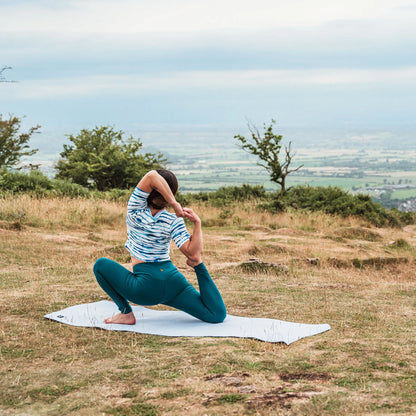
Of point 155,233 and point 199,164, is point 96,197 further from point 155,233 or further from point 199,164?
point 199,164

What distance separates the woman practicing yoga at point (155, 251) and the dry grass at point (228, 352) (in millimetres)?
491

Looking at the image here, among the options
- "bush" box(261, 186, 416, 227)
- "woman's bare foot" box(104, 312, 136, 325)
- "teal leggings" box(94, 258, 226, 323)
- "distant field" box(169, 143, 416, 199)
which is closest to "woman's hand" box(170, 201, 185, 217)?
"teal leggings" box(94, 258, 226, 323)

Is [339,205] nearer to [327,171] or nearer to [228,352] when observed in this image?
[228,352]

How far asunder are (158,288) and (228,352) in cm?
123

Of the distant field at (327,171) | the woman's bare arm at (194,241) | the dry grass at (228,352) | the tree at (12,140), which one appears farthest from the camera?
the distant field at (327,171)

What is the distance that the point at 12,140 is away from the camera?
111ft

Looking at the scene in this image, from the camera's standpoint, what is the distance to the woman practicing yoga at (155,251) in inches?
235

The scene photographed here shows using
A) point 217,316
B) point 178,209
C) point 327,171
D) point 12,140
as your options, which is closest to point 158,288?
point 217,316

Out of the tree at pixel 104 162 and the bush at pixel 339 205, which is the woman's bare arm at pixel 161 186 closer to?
the bush at pixel 339 205

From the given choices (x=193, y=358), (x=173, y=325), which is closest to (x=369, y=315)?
(x=173, y=325)

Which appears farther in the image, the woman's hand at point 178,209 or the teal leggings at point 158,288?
the teal leggings at point 158,288

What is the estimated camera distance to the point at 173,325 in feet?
20.6

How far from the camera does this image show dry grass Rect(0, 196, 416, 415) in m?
4.04

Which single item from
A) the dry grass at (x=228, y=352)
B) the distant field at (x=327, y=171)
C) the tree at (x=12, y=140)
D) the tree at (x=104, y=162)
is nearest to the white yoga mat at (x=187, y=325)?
the dry grass at (x=228, y=352)
